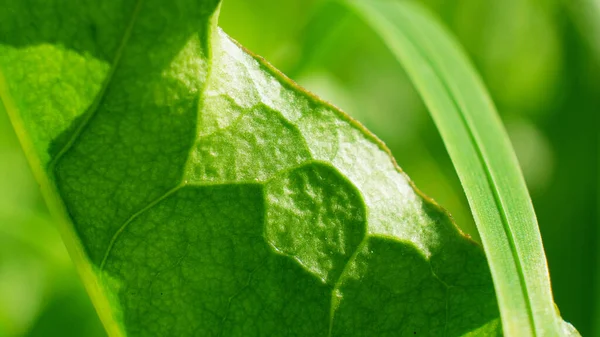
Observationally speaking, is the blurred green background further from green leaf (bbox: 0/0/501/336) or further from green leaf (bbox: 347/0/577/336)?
green leaf (bbox: 0/0/501/336)

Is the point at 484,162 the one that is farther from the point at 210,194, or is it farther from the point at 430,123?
the point at 430,123

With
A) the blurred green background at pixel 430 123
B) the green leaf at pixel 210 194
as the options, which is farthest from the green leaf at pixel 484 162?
the blurred green background at pixel 430 123

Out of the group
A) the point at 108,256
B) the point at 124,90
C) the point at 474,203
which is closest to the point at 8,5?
the point at 124,90

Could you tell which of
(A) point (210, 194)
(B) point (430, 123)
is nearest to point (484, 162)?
(A) point (210, 194)

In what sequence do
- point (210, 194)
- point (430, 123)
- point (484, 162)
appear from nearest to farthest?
point (210, 194)
point (484, 162)
point (430, 123)

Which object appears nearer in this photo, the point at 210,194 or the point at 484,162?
the point at 210,194

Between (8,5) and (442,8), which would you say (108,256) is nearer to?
(8,5)

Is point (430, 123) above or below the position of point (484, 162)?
below

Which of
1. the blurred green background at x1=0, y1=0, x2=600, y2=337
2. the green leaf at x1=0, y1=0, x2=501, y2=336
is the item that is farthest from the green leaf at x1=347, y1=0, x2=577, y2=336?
the blurred green background at x1=0, y1=0, x2=600, y2=337
